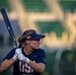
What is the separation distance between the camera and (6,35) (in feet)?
47.9

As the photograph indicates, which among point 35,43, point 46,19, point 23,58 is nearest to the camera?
point 23,58

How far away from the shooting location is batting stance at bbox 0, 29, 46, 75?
5.36 metres

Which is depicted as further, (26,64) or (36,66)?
(26,64)

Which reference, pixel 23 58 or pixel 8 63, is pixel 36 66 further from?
pixel 8 63

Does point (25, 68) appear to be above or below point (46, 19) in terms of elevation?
above

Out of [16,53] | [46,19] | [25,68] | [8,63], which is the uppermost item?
[16,53]

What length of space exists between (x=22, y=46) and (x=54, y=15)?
1018 cm

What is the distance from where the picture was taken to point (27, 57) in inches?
214

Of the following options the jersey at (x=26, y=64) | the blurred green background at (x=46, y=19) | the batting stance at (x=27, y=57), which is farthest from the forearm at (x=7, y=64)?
the blurred green background at (x=46, y=19)

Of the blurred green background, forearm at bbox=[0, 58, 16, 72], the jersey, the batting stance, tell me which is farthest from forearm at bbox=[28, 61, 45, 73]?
the blurred green background

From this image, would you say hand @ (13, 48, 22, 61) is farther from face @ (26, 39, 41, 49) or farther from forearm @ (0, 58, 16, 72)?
face @ (26, 39, 41, 49)

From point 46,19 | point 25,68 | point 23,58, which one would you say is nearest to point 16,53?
point 23,58

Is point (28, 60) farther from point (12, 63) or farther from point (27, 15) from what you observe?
point (27, 15)

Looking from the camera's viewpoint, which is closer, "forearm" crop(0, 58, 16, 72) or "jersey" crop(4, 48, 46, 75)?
"forearm" crop(0, 58, 16, 72)
